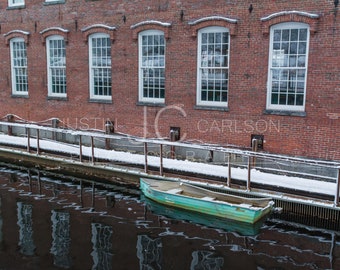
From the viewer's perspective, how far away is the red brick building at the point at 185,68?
38.2 feet

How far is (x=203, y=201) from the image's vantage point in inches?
379

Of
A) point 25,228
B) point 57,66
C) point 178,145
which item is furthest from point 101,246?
point 57,66

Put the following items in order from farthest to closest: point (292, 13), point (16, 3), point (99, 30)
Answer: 1. point (16, 3)
2. point (99, 30)
3. point (292, 13)

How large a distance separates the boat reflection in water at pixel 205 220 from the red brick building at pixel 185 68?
12.7 ft

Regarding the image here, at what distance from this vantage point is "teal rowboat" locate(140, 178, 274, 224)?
904 centimetres

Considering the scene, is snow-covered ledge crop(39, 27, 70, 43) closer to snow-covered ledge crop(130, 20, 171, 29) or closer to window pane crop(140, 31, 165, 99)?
snow-covered ledge crop(130, 20, 171, 29)

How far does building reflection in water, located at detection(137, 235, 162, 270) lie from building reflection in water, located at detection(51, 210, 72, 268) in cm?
129

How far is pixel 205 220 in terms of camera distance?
948 cm

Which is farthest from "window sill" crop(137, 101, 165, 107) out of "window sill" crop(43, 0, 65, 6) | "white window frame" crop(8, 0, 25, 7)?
"white window frame" crop(8, 0, 25, 7)

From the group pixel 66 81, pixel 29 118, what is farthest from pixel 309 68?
pixel 29 118

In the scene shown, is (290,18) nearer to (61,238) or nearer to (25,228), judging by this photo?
(61,238)

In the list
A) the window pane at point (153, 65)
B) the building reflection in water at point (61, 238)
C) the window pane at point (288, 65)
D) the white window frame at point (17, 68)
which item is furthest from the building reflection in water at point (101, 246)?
the white window frame at point (17, 68)

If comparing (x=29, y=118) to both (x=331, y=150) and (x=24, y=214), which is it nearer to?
(x=24, y=214)

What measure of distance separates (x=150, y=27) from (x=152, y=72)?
1.54 m
